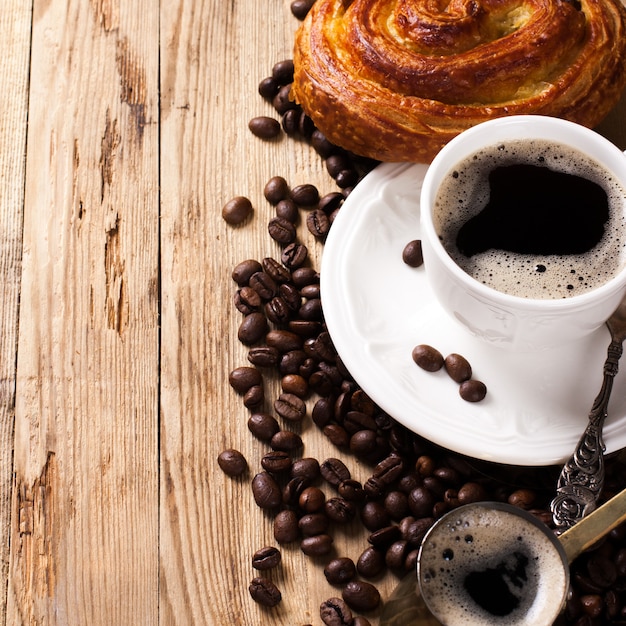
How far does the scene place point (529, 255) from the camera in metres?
1.76

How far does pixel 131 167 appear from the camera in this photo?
93.7 inches

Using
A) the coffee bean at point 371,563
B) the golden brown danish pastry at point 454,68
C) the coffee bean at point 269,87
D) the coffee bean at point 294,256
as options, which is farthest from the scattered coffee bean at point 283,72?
the coffee bean at point 371,563

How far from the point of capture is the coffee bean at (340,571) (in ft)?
6.37

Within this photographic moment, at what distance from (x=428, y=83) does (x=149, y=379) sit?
94cm

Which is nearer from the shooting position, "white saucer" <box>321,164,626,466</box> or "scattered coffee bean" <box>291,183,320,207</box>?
"white saucer" <box>321,164,626,466</box>

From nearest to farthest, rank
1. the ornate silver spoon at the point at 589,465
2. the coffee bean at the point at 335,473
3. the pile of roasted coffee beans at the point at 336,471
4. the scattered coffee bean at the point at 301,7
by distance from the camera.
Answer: the ornate silver spoon at the point at 589,465
the pile of roasted coffee beans at the point at 336,471
the coffee bean at the point at 335,473
the scattered coffee bean at the point at 301,7

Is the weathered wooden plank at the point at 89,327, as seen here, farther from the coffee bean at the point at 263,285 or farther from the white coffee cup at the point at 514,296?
the white coffee cup at the point at 514,296

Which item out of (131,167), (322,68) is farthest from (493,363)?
(131,167)

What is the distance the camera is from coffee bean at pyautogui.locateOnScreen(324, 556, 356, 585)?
1940 mm

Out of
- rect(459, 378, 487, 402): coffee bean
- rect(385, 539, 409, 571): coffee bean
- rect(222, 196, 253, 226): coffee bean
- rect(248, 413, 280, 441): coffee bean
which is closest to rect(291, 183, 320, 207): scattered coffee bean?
rect(222, 196, 253, 226): coffee bean

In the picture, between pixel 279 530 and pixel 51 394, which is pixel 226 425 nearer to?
pixel 279 530

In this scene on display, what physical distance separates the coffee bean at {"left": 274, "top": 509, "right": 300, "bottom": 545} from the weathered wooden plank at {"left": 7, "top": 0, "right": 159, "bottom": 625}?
10.9 inches

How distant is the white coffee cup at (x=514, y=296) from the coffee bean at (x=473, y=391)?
10 centimetres

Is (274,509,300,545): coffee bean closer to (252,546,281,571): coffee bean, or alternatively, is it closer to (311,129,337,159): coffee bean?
(252,546,281,571): coffee bean
